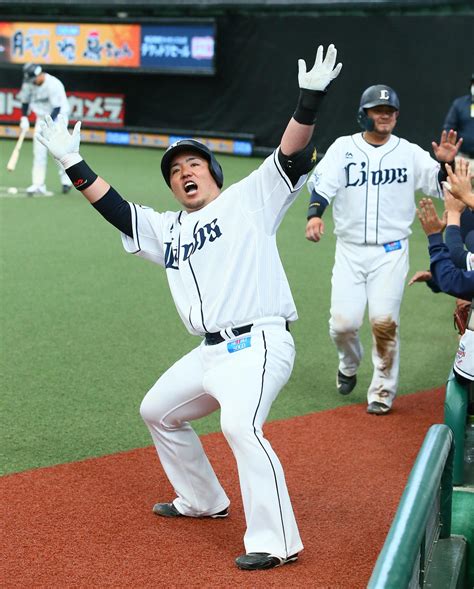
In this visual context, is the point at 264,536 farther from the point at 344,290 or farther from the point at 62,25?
the point at 62,25

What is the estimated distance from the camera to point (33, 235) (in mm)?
12266

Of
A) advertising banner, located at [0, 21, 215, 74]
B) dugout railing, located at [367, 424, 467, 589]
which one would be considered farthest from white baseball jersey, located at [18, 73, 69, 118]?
dugout railing, located at [367, 424, 467, 589]

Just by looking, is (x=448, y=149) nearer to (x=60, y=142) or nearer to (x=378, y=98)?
(x=378, y=98)

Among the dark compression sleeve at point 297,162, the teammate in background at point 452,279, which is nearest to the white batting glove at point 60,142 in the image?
the dark compression sleeve at point 297,162

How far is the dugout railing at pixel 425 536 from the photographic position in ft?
7.44

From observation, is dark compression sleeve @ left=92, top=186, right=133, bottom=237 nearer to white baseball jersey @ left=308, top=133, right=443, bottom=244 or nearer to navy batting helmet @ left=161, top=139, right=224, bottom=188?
navy batting helmet @ left=161, top=139, right=224, bottom=188

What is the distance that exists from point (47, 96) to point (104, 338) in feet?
28.3

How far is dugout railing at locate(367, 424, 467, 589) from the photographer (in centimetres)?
227

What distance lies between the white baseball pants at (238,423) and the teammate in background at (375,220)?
1.97 m

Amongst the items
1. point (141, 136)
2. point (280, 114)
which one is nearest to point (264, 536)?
point (280, 114)

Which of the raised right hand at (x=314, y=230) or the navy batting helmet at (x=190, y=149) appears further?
the raised right hand at (x=314, y=230)

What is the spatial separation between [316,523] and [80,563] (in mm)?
1108

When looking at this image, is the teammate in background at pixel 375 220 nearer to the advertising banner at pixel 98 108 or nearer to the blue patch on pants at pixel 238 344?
the blue patch on pants at pixel 238 344

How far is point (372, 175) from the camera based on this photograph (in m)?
6.37
